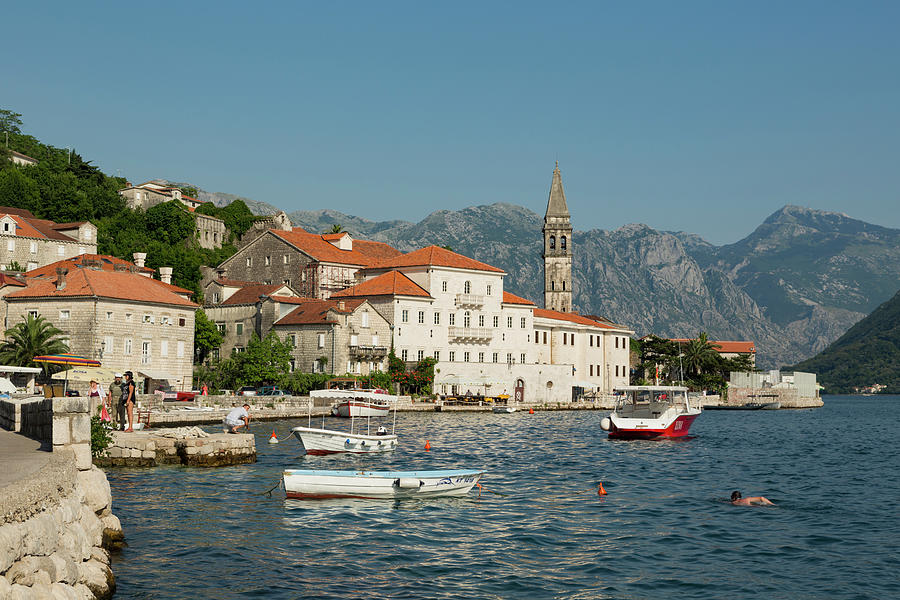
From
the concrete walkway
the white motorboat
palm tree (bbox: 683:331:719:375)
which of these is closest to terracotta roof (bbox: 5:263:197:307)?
the white motorboat

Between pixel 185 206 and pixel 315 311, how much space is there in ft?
127

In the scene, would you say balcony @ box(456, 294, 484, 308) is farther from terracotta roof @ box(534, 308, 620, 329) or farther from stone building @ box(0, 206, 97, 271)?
stone building @ box(0, 206, 97, 271)

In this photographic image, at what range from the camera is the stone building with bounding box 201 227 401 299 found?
311 ft

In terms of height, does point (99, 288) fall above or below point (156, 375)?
above

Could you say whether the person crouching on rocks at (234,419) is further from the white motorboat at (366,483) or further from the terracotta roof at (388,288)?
the terracotta roof at (388,288)

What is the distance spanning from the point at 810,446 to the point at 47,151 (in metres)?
112

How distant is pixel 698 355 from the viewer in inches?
5221

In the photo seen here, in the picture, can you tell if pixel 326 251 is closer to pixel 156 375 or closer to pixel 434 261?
pixel 434 261

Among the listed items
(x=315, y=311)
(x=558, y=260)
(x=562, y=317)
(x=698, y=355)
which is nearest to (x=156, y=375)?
(x=315, y=311)

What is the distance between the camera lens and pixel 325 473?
26.7m

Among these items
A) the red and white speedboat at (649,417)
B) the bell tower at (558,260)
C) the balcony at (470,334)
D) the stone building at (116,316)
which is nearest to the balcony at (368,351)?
the balcony at (470,334)

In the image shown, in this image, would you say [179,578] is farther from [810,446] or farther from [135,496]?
[810,446]

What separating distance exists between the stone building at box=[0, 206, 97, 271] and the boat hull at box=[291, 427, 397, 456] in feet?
183

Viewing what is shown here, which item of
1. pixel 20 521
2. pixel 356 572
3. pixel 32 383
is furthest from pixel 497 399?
pixel 20 521
